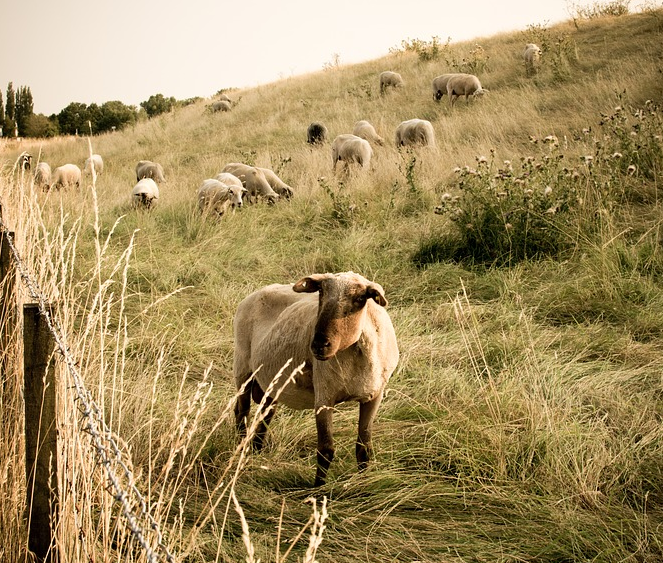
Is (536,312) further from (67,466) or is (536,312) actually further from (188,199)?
(188,199)

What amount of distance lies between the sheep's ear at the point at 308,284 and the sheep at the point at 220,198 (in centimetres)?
716

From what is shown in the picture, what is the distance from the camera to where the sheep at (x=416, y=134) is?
13.9 meters

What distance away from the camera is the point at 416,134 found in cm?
1424

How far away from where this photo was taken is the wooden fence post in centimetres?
188

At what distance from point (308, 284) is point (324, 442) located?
882 mm

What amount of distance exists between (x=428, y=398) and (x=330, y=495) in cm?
126

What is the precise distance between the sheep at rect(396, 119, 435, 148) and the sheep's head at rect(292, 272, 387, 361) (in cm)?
1073

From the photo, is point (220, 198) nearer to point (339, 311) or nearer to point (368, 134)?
point (368, 134)

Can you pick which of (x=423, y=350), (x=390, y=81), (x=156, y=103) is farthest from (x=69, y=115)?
(x=423, y=350)

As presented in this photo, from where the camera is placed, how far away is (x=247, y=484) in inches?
143

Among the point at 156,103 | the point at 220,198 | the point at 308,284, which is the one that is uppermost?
the point at 156,103

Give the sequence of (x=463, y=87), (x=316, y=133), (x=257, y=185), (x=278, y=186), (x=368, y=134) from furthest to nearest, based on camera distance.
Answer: (x=463, y=87), (x=316, y=133), (x=368, y=134), (x=278, y=186), (x=257, y=185)

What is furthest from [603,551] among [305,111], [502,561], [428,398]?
[305,111]

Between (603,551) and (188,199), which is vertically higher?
(188,199)
